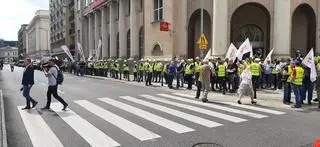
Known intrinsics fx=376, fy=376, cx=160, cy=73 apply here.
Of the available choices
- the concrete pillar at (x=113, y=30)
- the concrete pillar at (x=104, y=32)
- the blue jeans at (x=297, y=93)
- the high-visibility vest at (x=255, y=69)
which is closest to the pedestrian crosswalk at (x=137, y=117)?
the blue jeans at (x=297, y=93)

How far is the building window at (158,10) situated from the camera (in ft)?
113

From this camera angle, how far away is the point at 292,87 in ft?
44.0

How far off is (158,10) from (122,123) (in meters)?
25.8

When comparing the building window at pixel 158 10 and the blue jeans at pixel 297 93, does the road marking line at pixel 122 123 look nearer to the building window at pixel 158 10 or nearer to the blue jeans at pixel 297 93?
the blue jeans at pixel 297 93

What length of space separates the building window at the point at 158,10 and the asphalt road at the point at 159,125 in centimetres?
2158

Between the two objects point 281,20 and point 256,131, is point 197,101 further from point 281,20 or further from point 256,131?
point 281,20

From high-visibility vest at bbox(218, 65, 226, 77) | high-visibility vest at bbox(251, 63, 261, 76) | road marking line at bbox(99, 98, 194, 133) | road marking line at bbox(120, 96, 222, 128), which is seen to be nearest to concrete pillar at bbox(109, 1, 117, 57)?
high-visibility vest at bbox(218, 65, 226, 77)

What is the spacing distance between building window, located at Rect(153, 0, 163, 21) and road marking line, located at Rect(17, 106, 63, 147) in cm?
2360

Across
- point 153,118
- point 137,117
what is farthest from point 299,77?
point 137,117

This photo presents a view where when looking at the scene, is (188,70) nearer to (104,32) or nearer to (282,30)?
(282,30)

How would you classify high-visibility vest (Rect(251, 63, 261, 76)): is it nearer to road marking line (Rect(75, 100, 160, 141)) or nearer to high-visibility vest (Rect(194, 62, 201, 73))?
high-visibility vest (Rect(194, 62, 201, 73))

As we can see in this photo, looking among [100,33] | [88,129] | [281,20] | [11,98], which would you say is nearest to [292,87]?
[88,129]

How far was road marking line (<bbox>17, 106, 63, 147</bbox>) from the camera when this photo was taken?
7.92 metres

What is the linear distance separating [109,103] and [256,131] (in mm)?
6695
